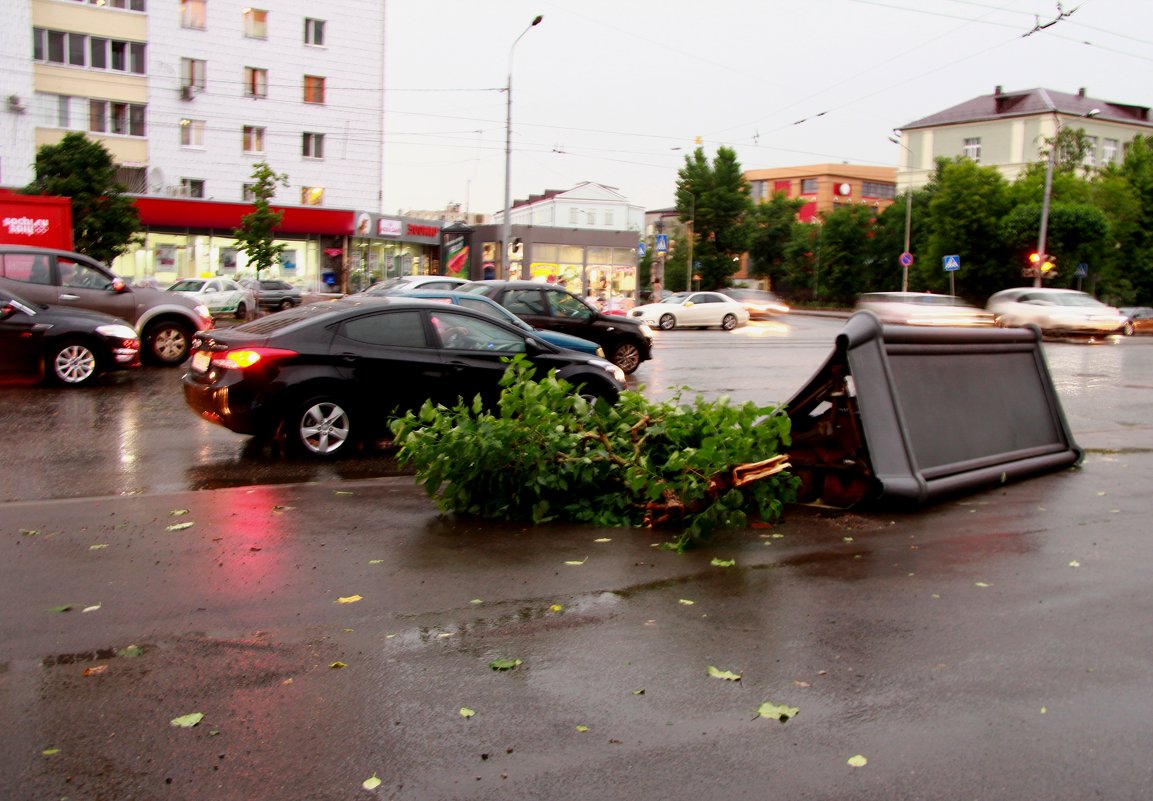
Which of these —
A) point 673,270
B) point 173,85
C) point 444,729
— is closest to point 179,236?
point 173,85

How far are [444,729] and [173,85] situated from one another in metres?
49.9

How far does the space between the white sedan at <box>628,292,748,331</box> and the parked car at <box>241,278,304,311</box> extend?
14.3m

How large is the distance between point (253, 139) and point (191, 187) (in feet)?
12.9

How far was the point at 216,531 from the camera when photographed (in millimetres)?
6852

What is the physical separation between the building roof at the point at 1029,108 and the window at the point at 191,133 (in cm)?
5765

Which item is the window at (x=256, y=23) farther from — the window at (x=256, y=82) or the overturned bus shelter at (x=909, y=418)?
the overturned bus shelter at (x=909, y=418)

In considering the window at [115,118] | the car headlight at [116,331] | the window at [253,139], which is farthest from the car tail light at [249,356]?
the window at [253,139]

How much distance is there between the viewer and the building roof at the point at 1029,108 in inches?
3041

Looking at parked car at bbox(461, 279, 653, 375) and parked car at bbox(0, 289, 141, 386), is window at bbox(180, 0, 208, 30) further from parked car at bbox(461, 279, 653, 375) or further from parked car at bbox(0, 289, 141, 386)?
parked car at bbox(0, 289, 141, 386)

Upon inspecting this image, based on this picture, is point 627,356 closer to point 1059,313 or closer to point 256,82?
point 1059,313

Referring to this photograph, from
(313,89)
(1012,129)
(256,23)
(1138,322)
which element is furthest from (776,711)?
(1012,129)

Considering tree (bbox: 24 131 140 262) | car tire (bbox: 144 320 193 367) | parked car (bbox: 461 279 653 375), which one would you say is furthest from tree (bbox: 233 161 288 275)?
parked car (bbox: 461 279 653 375)

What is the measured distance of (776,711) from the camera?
4094mm

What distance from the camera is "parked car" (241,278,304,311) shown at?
42.0 meters
